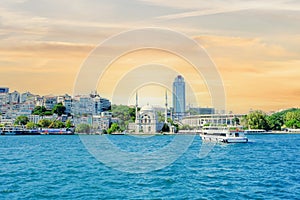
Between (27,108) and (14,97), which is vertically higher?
(14,97)

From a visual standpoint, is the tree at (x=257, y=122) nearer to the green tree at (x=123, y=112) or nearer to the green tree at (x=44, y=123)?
the green tree at (x=123, y=112)

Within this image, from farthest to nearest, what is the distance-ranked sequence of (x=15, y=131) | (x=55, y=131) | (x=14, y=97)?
(x=14, y=97), (x=55, y=131), (x=15, y=131)

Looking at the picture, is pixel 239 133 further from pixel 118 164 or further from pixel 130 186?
pixel 130 186

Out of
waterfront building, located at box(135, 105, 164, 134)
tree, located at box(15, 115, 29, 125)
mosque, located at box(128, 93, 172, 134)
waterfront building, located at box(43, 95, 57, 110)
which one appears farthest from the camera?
waterfront building, located at box(43, 95, 57, 110)

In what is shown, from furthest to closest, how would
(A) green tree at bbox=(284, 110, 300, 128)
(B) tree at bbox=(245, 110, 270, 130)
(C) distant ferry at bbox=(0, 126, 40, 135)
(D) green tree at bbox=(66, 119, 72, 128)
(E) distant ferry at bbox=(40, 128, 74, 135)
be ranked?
(A) green tree at bbox=(284, 110, 300, 128) → (D) green tree at bbox=(66, 119, 72, 128) → (E) distant ferry at bbox=(40, 128, 74, 135) → (C) distant ferry at bbox=(0, 126, 40, 135) → (B) tree at bbox=(245, 110, 270, 130)

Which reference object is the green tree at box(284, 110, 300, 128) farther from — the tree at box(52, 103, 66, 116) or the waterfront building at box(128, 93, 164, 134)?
the tree at box(52, 103, 66, 116)

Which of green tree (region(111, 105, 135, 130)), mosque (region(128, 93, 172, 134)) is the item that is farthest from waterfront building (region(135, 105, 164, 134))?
green tree (region(111, 105, 135, 130))

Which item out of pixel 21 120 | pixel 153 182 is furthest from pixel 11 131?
pixel 153 182

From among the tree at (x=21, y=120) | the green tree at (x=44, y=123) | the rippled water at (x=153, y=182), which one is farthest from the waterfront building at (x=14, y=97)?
the rippled water at (x=153, y=182)

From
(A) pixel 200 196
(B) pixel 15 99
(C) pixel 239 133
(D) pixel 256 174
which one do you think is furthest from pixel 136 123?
(B) pixel 15 99

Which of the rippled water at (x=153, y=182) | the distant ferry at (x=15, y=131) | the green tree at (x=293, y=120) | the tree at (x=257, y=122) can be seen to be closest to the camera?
the rippled water at (x=153, y=182)

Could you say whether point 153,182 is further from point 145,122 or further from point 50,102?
point 50,102

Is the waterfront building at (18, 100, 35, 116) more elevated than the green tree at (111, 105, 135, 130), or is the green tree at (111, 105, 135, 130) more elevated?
the waterfront building at (18, 100, 35, 116)
